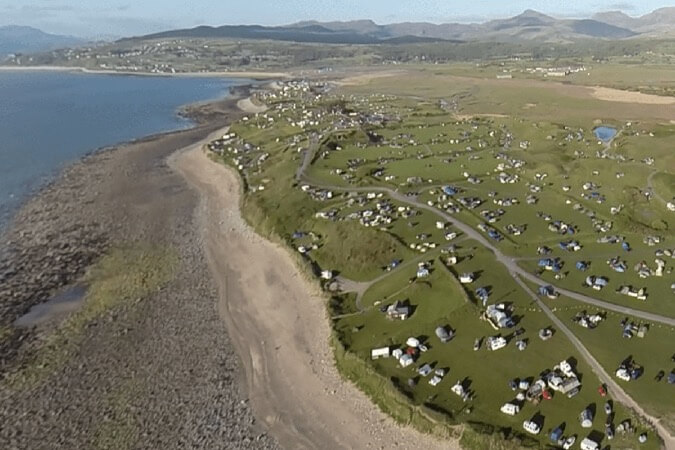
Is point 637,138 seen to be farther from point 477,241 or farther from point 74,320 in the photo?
point 74,320

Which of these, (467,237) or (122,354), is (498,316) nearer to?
(467,237)

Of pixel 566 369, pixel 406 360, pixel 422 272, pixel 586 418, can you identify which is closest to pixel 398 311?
pixel 406 360

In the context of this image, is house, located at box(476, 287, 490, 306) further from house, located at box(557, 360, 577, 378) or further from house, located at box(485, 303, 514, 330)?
house, located at box(557, 360, 577, 378)

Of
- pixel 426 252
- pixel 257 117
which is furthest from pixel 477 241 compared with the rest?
pixel 257 117

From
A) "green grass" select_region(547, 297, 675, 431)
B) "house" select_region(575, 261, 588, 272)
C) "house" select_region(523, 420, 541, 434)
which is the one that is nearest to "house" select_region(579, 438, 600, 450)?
"house" select_region(523, 420, 541, 434)

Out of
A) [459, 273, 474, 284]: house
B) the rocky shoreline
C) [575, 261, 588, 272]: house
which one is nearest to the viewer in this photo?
the rocky shoreline

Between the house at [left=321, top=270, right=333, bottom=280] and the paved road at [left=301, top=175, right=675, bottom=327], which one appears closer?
the paved road at [left=301, top=175, right=675, bottom=327]

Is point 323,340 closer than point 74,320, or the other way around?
point 323,340
